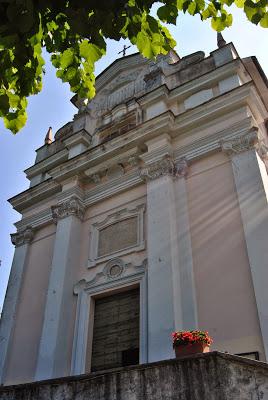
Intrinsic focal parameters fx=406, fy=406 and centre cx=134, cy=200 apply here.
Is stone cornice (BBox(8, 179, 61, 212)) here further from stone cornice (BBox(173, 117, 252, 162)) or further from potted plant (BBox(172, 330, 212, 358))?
potted plant (BBox(172, 330, 212, 358))

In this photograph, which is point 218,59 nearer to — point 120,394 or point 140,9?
point 140,9

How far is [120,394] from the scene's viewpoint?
A: 4.77 m

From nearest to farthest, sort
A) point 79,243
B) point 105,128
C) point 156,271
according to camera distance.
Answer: point 156,271 → point 79,243 → point 105,128

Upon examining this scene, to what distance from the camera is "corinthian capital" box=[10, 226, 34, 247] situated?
13.3 metres

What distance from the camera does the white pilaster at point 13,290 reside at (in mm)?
11164

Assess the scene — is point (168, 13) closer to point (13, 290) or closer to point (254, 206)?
point (254, 206)

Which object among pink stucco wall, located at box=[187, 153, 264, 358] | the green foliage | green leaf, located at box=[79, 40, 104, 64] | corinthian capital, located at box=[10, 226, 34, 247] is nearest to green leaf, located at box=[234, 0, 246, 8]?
the green foliage

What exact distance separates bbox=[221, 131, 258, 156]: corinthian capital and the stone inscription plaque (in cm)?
296

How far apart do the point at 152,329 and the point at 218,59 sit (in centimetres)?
810

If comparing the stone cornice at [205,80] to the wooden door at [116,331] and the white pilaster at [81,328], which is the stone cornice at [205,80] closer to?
the wooden door at [116,331]

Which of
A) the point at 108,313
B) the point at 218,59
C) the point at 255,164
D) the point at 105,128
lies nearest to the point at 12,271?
the point at 108,313

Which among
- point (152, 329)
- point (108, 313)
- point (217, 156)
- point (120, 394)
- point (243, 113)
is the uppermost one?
point (243, 113)


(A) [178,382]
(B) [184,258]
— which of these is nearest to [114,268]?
(B) [184,258]

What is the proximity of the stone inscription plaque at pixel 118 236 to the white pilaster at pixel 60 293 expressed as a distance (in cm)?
88
